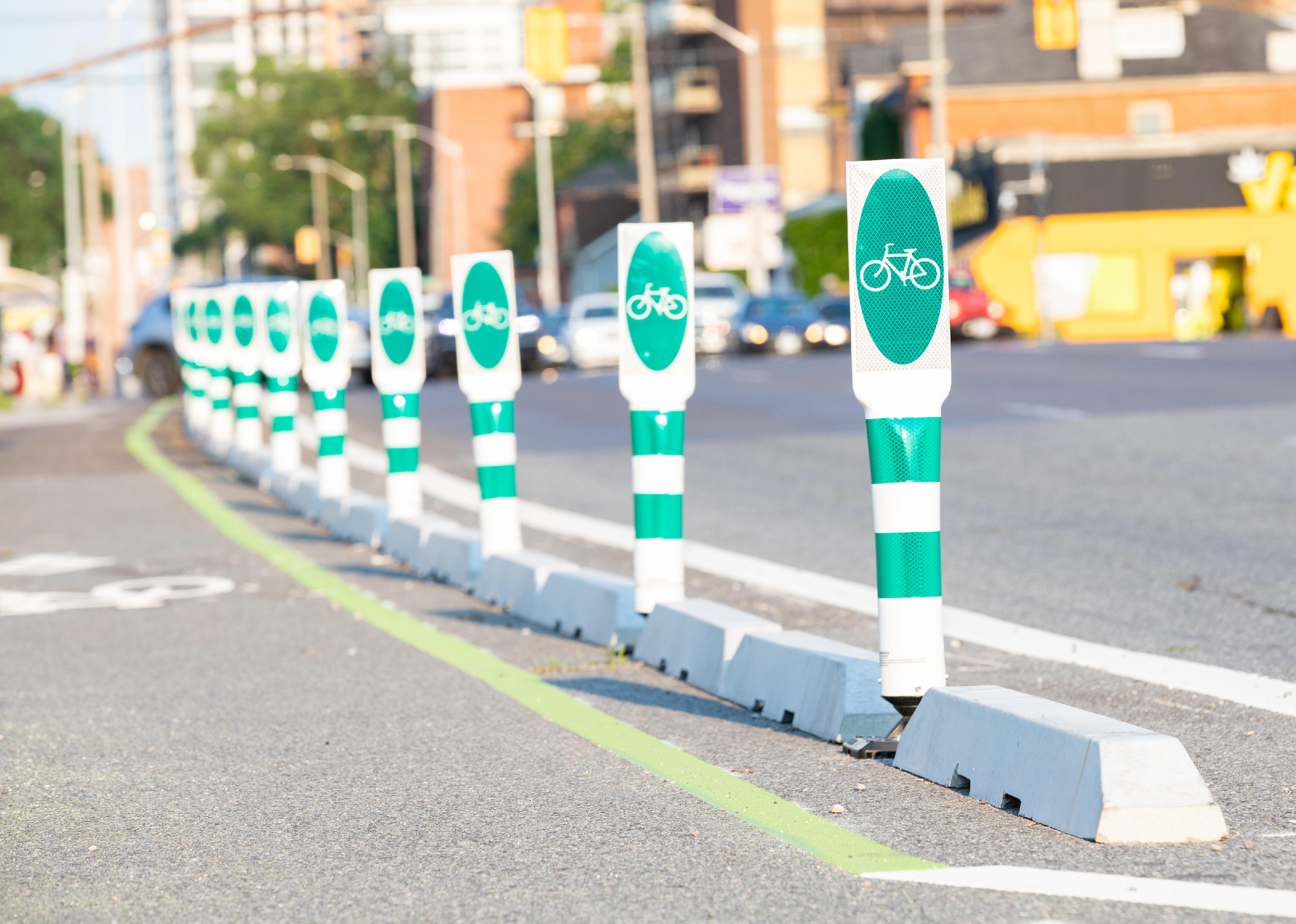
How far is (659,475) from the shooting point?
771 centimetres

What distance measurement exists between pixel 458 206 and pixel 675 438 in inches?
4408

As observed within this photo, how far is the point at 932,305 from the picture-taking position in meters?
5.50

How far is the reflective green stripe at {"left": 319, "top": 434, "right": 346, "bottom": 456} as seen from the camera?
13352 mm

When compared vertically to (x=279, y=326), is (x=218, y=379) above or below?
below

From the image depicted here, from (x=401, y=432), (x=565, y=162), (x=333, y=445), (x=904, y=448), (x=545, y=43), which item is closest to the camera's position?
(x=904, y=448)

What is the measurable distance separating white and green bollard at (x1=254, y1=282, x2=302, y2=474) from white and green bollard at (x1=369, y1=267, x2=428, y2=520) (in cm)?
360

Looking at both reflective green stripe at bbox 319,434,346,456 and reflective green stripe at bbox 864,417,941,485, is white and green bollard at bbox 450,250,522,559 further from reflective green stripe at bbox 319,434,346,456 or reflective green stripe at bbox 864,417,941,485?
reflective green stripe at bbox 864,417,941,485

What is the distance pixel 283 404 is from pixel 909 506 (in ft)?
33.3

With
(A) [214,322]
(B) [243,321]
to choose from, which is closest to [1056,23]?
(A) [214,322]

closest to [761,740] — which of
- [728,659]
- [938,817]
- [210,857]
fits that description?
[728,659]

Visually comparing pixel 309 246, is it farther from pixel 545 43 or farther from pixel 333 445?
pixel 333 445

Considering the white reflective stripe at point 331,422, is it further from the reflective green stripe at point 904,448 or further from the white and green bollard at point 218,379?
the reflective green stripe at point 904,448

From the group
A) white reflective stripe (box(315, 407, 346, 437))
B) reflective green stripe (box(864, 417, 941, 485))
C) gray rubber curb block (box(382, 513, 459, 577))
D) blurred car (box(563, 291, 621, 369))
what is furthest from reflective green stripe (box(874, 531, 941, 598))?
blurred car (box(563, 291, 621, 369))

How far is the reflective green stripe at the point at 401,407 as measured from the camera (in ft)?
37.6
